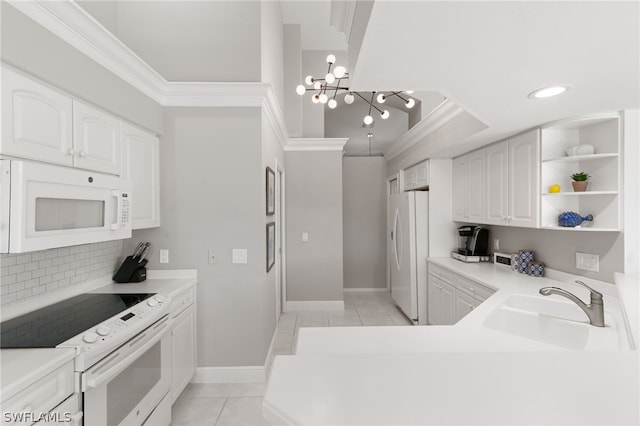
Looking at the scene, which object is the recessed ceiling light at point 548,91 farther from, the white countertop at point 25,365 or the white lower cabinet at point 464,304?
the white countertop at point 25,365

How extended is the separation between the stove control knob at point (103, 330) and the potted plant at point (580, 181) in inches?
126

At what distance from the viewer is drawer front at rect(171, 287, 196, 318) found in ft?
7.16

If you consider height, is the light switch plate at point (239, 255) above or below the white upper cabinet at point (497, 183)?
below

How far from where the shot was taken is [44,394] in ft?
3.85

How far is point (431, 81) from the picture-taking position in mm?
1646

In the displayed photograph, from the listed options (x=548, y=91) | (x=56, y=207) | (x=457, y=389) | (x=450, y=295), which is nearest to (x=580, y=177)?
(x=548, y=91)

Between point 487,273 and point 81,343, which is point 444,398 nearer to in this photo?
point 81,343

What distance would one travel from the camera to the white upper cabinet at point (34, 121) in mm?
1356

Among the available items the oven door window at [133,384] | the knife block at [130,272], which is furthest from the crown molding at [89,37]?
the oven door window at [133,384]

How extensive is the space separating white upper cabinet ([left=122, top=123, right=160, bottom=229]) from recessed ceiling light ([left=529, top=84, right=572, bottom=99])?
8.78 feet

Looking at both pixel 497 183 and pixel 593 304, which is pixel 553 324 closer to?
pixel 593 304

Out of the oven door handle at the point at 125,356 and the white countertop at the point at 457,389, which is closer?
the white countertop at the point at 457,389

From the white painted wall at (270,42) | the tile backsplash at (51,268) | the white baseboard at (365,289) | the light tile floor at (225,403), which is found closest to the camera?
the tile backsplash at (51,268)

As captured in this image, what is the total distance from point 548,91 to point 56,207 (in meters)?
2.71
